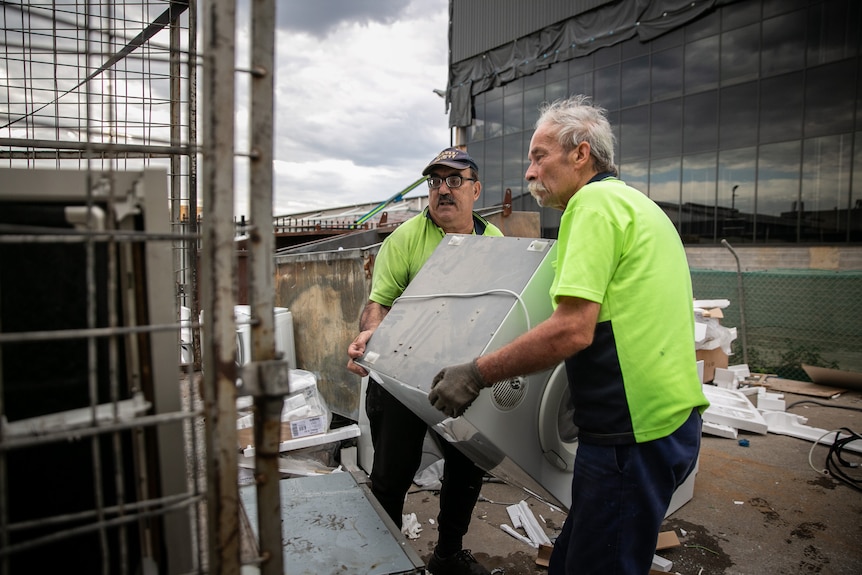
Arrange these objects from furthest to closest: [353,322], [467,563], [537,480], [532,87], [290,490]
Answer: [532,87]
[353,322]
[467,563]
[290,490]
[537,480]

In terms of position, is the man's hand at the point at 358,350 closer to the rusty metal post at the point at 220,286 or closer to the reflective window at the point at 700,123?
the rusty metal post at the point at 220,286

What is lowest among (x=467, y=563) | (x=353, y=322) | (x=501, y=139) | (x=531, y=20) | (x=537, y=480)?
(x=467, y=563)

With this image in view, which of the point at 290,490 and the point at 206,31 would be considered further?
the point at 290,490

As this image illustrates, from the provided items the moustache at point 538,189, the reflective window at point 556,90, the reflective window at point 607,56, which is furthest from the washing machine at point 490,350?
the reflective window at point 556,90

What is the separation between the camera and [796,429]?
4.54 metres

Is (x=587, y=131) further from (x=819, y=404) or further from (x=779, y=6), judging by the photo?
(x=779, y=6)

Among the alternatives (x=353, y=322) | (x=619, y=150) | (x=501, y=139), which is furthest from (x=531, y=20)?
(x=353, y=322)

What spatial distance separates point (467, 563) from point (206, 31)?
2322 mm

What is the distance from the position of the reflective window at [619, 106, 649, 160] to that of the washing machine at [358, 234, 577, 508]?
14.4m

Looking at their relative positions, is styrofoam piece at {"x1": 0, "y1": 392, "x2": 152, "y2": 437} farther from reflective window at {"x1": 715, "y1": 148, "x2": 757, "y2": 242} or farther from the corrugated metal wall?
the corrugated metal wall

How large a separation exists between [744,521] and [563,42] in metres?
15.5

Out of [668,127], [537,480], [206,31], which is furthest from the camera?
[668,127]

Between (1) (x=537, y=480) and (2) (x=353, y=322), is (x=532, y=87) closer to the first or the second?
(2) (x=353, y=322)

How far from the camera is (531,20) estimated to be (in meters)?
16.2
